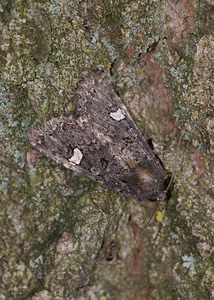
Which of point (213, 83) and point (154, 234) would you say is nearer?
point (213, 83)

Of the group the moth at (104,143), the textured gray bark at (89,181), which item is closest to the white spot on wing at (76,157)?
the moth at (104,143)

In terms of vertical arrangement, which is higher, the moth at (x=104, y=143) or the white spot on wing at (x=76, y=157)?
A: the moth at (x=104, y=143)

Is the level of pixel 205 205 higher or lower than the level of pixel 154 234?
higher

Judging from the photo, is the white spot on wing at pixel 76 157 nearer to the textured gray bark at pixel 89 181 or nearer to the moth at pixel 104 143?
the moth at pixel 104 143

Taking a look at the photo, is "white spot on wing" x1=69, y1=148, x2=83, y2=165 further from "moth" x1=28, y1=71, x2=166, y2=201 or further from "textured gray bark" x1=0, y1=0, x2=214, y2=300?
"textured gray bark" x1=0, y1=0, x2=214, y2=300

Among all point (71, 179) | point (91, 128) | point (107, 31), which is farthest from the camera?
point (71, 179)

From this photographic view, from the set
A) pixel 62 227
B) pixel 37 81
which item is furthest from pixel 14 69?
pixel 62 227

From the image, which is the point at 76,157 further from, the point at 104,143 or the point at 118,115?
the point at 118,115

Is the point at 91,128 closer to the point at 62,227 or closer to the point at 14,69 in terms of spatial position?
the point at 14,69
